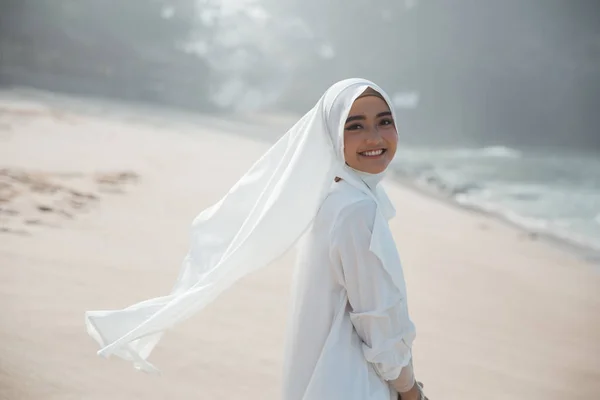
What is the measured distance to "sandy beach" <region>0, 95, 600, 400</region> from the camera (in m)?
2.02

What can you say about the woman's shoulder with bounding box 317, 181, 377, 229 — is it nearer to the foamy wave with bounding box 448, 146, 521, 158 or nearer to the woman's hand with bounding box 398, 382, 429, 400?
the woman's hand with bounding box 398, 382, 429, 400

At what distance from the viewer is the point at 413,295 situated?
3.30 m

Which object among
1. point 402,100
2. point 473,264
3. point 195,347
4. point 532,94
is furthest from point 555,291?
point 532,94

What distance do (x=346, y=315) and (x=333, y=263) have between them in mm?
105

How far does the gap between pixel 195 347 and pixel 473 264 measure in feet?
7.77

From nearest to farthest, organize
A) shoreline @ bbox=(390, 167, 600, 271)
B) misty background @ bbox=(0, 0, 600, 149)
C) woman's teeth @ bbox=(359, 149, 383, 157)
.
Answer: woman's teeth @ bbox=(359, 149, 383, 157), shoreline @ bbox=(390, 167, 600, 271), misty background @ bbox=(0, 0, 600, 149)

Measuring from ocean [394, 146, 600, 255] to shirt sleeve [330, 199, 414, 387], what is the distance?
4.75 m

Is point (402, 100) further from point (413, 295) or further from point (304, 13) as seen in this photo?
point (413, 295)

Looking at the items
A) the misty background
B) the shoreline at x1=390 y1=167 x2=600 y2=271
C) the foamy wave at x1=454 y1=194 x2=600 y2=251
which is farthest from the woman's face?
the misty background

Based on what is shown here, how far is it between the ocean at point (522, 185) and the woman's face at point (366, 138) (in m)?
4.71

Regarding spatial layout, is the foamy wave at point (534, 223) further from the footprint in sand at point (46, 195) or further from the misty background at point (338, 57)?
the misty background at point (338, 57)

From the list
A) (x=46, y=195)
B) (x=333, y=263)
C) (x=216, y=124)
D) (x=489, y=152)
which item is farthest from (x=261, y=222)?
(x=489, y=152)

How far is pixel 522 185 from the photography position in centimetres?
904

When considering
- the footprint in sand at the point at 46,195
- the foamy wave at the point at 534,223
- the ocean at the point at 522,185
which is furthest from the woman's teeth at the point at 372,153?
the foamy wave at the point at 534,223
